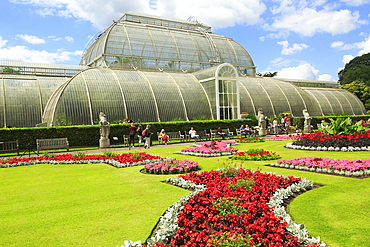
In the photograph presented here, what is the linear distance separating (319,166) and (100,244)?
8.87m

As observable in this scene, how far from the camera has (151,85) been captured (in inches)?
1459

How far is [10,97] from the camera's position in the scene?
3142 cm

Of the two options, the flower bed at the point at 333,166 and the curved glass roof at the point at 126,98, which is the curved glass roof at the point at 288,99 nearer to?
the curved glass roof at the point at 126,98

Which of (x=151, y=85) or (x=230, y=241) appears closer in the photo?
(x=230, y=241)

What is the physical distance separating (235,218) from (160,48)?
43.0 metres

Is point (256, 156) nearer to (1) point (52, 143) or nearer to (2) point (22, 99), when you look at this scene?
(1) point (52, 143)

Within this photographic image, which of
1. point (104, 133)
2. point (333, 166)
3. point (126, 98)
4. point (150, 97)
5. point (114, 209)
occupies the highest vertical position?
point (150, 97)

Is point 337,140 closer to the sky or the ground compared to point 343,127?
closer to the ground

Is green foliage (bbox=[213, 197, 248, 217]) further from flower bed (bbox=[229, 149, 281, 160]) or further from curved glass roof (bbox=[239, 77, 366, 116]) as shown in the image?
curved glass roof (bbox=[239, 77, 366, 116])

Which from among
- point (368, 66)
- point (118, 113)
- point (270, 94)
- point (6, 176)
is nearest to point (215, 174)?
point (6, 176)

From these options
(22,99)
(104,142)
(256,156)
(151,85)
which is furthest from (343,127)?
(22,99)

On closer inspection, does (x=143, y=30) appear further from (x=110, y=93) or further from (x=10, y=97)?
(x=10, y=97)

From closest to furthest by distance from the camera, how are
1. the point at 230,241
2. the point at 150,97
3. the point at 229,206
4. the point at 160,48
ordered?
the point at 230,241, the point at 229,206, the point at 150,97, the point at 160,48

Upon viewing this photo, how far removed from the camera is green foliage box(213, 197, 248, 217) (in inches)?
247
